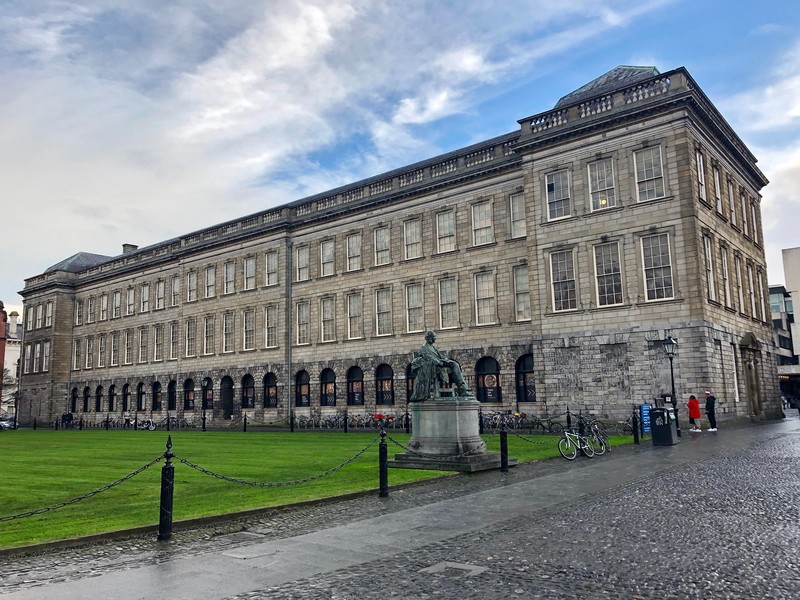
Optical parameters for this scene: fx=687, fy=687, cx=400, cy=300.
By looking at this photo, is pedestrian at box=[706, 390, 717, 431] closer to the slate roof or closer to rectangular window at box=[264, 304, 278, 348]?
the slate roof

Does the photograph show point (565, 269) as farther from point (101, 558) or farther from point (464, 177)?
point (101, 558)

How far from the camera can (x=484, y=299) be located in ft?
129

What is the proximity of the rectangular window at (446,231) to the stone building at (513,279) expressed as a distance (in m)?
0.09

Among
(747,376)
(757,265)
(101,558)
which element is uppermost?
(757,265)

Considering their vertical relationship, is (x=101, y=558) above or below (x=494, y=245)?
below

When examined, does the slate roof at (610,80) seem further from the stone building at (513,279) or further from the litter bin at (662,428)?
the litter bin at (662,428)

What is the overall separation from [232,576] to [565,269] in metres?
28.9

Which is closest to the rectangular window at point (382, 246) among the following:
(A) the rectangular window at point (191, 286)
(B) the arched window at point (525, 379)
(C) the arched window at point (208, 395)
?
(B) the arched window at point (525, 379)

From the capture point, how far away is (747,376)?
3475 cm

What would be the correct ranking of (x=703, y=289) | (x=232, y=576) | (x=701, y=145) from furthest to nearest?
(x=701, y=145), (x=703, y=289), (x=232, y=576)

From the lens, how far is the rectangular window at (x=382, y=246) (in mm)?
44219

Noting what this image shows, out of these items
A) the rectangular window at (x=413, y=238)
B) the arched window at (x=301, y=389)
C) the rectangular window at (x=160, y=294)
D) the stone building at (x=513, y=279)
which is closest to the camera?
the stone building at (x=513, y=279)

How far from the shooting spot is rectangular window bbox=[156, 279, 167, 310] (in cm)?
6006

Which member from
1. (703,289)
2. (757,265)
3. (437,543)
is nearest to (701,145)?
(703,289)
